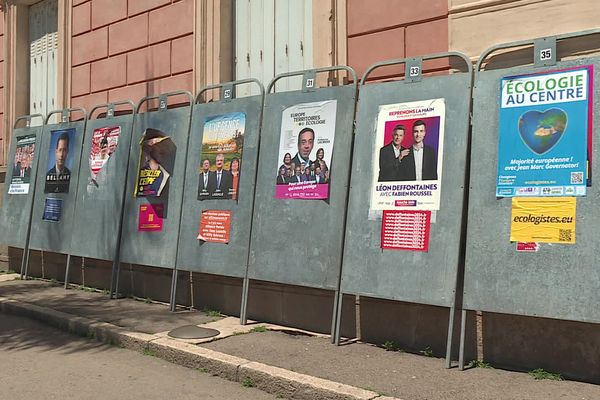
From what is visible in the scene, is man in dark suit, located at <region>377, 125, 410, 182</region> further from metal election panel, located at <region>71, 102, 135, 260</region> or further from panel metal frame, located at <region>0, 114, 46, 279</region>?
panel metal frame, located at <region>0, 114, 46, 279</region>

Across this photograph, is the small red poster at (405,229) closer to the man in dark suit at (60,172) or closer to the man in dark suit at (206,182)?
the man in dark suit at (206,182)

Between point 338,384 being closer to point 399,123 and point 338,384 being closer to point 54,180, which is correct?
point 399,123

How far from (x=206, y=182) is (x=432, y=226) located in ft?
9.81

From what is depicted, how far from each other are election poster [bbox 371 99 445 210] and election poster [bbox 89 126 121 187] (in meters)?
4.44

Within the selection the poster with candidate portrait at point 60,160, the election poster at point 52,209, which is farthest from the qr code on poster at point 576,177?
the election poster at point 52,209

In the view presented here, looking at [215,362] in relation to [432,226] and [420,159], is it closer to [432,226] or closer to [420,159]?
[432,226]

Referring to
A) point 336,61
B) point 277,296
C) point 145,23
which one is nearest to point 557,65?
point 336,61

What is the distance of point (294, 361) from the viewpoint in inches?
203

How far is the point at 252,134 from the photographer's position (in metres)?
6.70

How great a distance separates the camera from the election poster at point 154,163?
25.1 ft

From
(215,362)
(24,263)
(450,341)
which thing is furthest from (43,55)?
(450,341)

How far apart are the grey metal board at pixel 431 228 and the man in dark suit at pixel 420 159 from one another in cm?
11

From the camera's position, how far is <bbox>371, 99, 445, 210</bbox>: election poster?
5215 mm

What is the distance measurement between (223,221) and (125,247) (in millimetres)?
1958
